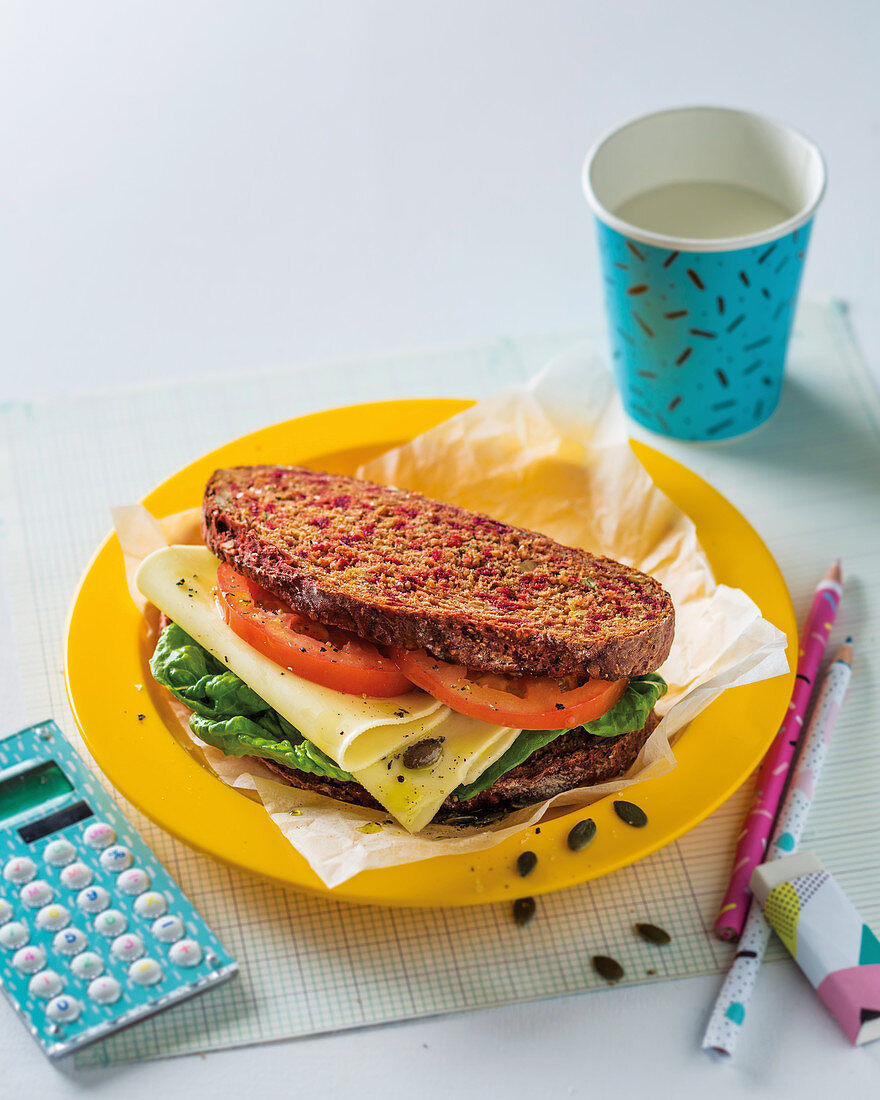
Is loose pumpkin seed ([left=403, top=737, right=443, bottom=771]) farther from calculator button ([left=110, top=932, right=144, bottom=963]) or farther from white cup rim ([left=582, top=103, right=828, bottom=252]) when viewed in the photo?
white cup rim ([left=582, top=103, right=828, bottom=252])

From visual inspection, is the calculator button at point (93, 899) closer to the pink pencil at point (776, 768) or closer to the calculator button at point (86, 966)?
the calculator button at point (86, 966)

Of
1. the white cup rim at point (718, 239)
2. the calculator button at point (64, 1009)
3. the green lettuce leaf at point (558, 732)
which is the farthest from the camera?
the white cup rim at point (718, 239)

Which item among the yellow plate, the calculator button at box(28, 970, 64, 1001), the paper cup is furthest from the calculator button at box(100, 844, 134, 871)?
the paper cup

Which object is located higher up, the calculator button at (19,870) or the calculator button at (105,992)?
the calculator button at (19,870)

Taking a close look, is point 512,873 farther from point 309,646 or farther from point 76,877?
point 76,877

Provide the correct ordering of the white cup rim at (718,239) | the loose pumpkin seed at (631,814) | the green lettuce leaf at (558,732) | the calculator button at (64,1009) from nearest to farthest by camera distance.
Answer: the calculator button at (64,1009)
the loose pumpkin seed at (631,814)
the green lettuce leaf at (558,732)
the white cup rim at (718,239)

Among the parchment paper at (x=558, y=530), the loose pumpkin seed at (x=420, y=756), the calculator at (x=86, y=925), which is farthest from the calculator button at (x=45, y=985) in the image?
the loose pumpkin seed at (x=420, y=756)

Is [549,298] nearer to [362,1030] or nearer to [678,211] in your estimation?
[678,211]
